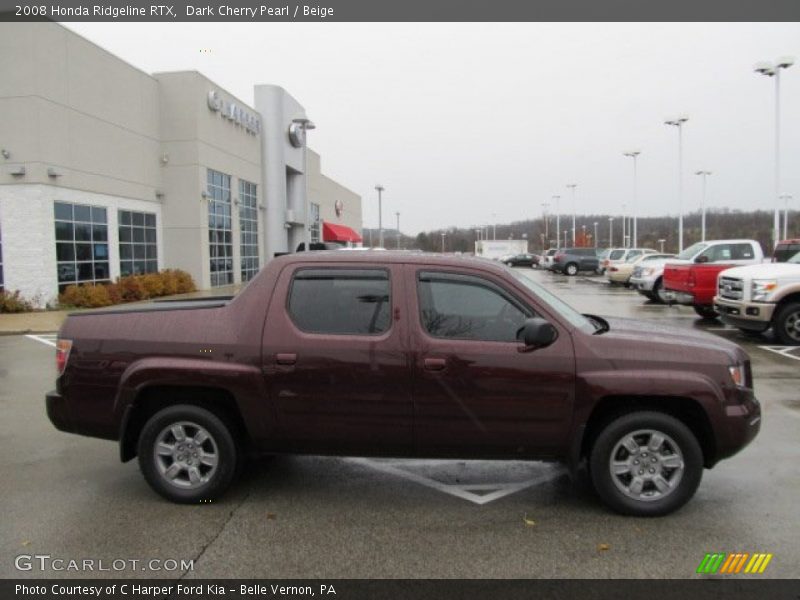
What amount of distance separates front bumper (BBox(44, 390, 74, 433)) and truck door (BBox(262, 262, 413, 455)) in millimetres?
1583

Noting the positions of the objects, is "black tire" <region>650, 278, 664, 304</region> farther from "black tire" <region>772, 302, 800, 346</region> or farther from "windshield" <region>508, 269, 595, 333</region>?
"windshield" <region>508, 269, 595, 333</region>

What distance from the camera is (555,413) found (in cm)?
434

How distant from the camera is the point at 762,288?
11914 millimetres

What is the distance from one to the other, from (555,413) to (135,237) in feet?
81.9

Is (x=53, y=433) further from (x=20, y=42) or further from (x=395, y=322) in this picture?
(x=20, y=42)

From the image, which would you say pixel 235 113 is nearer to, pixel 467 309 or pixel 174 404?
pixel 174 404

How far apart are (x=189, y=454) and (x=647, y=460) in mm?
3178

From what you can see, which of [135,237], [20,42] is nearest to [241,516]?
[20,42]

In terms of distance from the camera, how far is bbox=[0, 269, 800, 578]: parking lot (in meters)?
3.75

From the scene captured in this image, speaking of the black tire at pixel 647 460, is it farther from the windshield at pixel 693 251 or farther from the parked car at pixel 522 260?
the parked car at pixel 522 260

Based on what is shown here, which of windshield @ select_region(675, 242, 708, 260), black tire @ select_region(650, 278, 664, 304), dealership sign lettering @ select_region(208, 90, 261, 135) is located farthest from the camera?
dealership sign lettering @ select_region(208, 90, 261, 135)

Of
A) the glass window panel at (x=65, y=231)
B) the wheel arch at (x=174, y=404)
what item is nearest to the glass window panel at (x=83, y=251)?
the glass window panel at (x=65, y=231)
